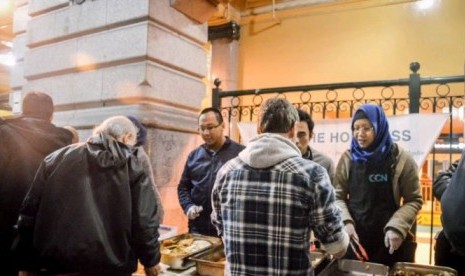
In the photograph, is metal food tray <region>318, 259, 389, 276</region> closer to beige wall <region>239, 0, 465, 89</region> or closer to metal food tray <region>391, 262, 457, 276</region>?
metal food tray <region>391, 262, 457, 276</region>

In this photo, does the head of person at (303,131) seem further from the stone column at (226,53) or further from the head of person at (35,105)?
the stone column at (226,53)

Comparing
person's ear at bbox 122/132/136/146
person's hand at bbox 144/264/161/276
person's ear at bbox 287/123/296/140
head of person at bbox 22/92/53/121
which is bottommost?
person's hand at bbox 144/264/161/276

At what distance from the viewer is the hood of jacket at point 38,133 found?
9.43ft

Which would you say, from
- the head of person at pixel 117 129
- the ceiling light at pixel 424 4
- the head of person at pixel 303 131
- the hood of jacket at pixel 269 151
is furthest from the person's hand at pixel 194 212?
the ceiling light at pixel 424 4

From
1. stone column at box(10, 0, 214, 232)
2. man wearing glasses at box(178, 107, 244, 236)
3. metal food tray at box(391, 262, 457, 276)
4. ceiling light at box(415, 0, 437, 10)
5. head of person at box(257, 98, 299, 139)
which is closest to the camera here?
head of person at box(257, 98, 299, 139)

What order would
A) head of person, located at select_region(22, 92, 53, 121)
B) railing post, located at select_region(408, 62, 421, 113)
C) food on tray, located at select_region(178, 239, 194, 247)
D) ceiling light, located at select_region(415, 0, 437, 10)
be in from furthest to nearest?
ceiling light, located at select_region(415, 0, 437, 10) < railing post, located at select_region(408, 62, 421, 113) < head of person, located at select_region(22, 92, 53, 121) < food on tray, located at select_region(178, 239, 194, 247)

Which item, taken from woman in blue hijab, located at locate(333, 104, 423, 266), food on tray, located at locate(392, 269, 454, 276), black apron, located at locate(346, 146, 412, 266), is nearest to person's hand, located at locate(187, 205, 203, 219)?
woman in blue hijab, located at locate(333, 104, 423, 266)

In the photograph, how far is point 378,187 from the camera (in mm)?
2896

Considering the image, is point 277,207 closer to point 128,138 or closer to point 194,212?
point 128,138

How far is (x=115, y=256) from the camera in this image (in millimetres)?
2252

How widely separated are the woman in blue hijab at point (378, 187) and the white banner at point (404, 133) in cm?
131

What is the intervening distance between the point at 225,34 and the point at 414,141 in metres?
6.24

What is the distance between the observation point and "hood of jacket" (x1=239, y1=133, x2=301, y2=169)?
1.94 meters

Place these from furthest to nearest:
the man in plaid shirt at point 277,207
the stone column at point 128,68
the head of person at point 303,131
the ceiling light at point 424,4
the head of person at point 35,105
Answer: the ceiling light at point 424,4 → the stone column at point 128,68 → the head of person at point 303,131 → the head of person at point 35,105 → the man in plaid shirt at point 277,207
